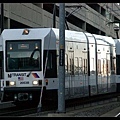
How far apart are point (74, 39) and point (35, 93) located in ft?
12.2

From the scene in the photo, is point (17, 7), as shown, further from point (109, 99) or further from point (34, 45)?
point (34, 45)

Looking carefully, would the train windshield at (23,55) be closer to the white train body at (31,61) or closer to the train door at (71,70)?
the white train body at (31,61)

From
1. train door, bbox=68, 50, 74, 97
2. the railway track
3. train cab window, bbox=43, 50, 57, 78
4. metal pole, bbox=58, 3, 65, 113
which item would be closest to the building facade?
the railway track

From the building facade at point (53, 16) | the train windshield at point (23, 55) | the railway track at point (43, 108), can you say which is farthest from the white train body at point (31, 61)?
the building facade at point (53, 16)

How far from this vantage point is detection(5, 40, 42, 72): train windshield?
62.4 feet

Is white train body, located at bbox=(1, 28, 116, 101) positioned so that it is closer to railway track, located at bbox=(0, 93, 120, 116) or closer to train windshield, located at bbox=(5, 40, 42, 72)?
train windshield, located at bbox=(5, 40, 42, 72)

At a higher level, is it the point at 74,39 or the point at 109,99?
the point at 74,39

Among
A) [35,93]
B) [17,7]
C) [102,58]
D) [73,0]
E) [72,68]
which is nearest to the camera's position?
[73,0]

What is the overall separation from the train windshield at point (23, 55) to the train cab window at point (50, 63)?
27 centimetres

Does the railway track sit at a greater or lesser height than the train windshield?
lesser

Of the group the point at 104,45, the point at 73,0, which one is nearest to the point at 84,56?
the point at 104,45

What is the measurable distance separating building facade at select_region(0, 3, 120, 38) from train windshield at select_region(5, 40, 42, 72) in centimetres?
699

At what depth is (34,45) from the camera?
1909 cm

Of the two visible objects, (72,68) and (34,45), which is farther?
(72,68)
